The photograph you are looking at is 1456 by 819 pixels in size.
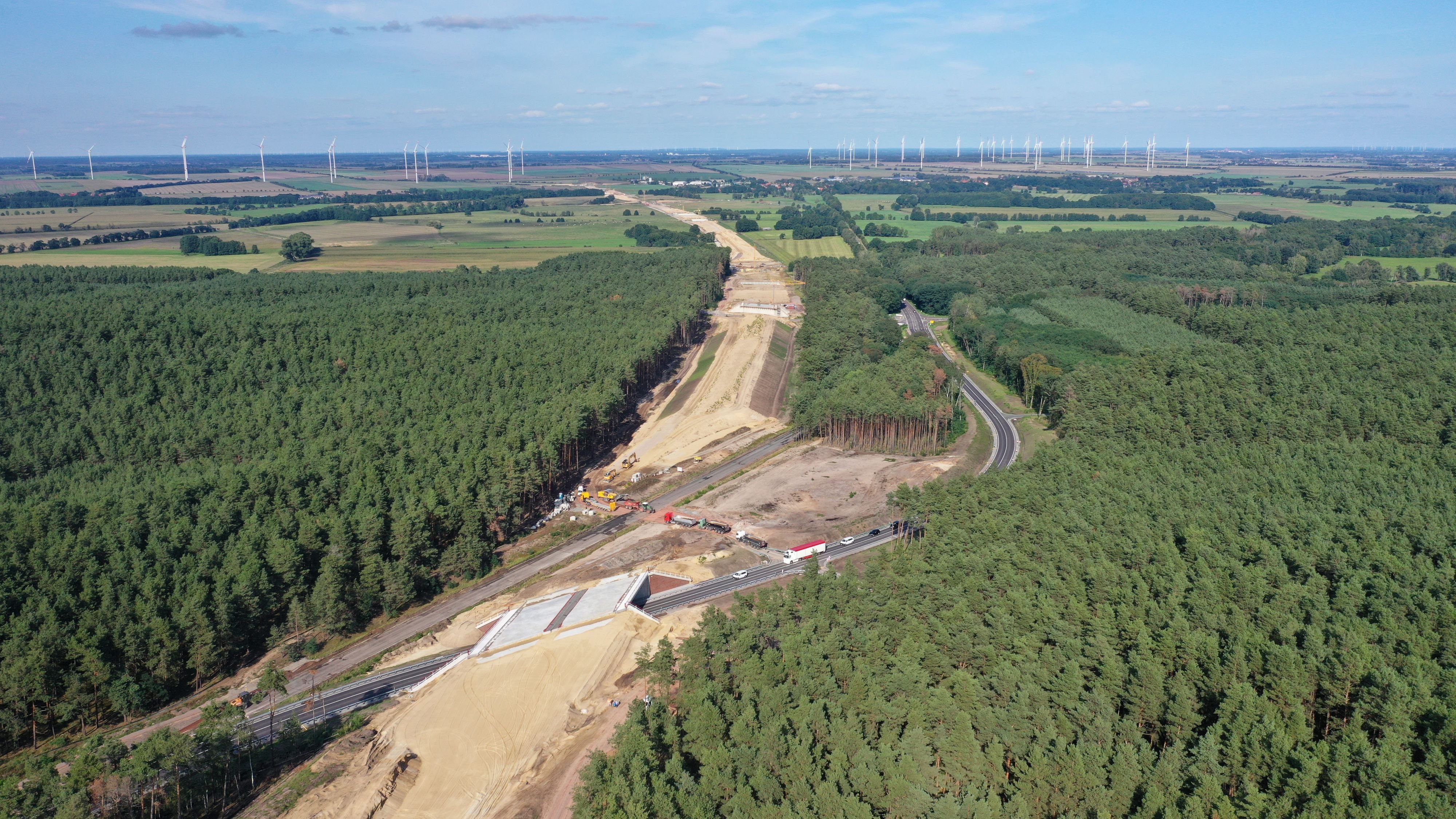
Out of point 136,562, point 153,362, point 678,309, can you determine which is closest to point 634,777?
point 136,562

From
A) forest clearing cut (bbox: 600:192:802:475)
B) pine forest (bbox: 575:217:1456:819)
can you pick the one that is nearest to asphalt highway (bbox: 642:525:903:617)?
pine forest (bbox: 575:217:1456:819)

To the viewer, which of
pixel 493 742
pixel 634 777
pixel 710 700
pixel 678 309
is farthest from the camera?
pixel 678 309

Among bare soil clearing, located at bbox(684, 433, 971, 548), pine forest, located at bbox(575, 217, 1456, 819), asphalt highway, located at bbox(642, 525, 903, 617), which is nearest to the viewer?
pine forest, located at bbox(575, 217, 1456, 819)

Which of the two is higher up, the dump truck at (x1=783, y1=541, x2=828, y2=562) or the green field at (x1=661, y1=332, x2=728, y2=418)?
the green field at (x1=661, y1=332, x2=728, y2=418)

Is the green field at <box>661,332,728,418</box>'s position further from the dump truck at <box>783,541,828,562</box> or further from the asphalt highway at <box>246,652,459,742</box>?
the asphalt highway at <box>246,652,459,742</box>

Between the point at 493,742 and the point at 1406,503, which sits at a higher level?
the point at 1406,503

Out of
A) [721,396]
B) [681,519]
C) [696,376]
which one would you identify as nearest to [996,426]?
[721,396]

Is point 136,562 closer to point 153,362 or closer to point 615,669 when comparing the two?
point 615,669

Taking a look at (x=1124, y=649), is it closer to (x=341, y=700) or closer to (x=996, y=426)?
(x=341, y=700)
